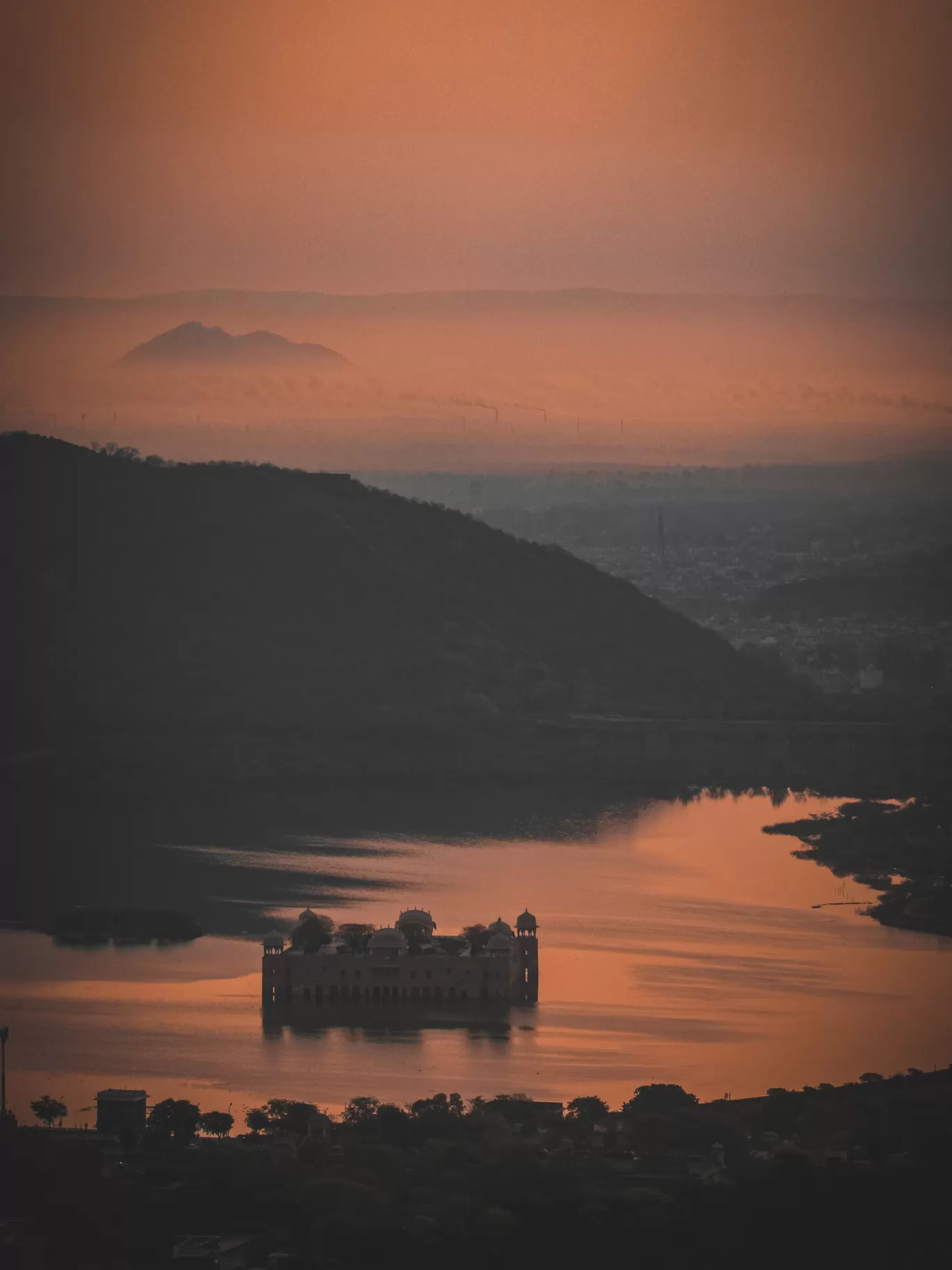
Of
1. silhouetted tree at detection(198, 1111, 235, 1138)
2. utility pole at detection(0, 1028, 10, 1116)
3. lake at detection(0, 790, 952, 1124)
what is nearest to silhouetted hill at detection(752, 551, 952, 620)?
lake at detection(0, 790, 952, 1124)

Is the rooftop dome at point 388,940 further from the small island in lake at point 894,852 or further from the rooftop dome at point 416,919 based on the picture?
the small island in lake at point 894,852

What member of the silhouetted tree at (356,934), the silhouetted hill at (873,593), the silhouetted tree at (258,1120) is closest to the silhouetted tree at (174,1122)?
the silhouetted tree at (258,1120)

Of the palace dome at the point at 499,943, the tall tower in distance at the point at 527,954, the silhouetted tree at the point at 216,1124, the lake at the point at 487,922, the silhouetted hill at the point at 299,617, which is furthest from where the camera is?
the silhouetted hill at the point at 299,617

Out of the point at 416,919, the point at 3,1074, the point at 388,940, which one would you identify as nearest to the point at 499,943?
the point at 388,940

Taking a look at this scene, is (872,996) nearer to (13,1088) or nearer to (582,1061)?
(582,1061)

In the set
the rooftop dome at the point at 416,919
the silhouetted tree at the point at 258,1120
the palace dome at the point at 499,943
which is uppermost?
the rooftop dome at the point at 416,919

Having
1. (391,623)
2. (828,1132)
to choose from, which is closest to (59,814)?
(391,623)

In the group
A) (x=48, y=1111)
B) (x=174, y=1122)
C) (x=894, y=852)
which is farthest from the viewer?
(x=894, y=852)

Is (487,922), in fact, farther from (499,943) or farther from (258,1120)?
(258,1120)
